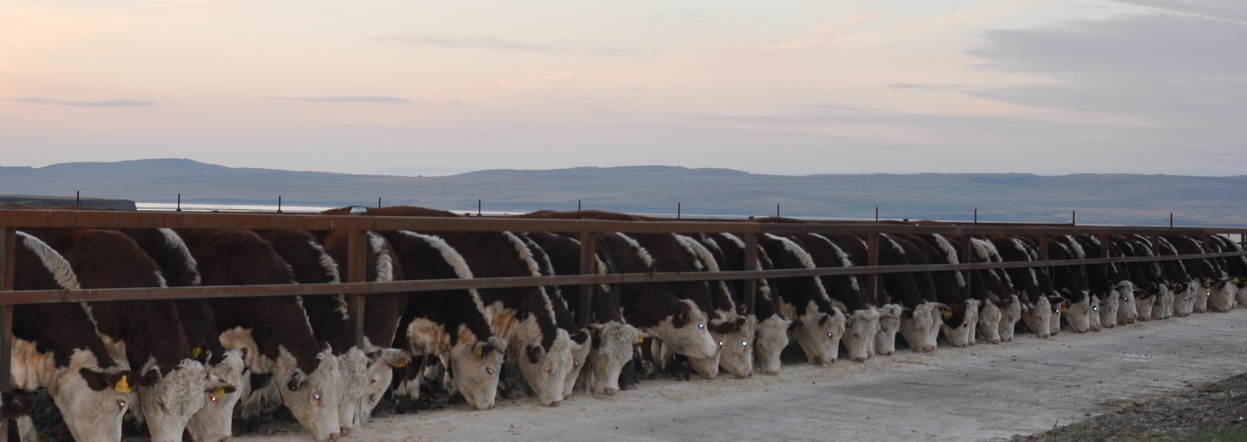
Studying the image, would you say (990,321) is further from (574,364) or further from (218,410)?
(218,410)

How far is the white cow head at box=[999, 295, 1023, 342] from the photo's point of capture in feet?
63.5

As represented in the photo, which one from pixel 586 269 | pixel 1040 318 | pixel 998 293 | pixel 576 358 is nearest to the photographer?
pixel 576 358

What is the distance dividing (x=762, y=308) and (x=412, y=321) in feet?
15.5

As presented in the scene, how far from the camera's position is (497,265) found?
490 inches

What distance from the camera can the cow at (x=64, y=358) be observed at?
859 centimetres

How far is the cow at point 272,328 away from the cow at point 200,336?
211 mm

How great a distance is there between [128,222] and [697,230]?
6600mm

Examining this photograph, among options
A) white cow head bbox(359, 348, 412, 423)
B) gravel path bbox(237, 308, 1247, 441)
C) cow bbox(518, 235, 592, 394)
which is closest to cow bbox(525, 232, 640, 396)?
cow bbox(518, 235, 592, 394)

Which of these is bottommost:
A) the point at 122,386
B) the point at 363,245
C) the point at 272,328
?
the point at 122,386

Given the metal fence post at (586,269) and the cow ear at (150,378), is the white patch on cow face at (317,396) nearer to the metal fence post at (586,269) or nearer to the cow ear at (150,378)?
the cow ear at (150,378)

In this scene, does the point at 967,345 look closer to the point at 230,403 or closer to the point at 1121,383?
the point at 1121,383

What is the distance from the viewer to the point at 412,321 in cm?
1163

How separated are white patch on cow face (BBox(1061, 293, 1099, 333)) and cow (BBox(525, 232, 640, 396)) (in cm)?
1045

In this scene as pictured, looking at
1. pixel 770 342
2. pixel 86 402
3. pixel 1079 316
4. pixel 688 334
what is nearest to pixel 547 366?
pixel 688 334
